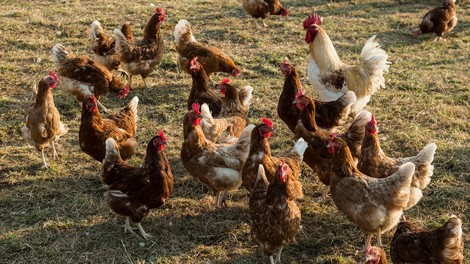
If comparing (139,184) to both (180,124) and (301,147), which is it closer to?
(301,147)

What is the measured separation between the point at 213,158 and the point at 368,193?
183cm

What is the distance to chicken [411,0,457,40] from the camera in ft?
37.6

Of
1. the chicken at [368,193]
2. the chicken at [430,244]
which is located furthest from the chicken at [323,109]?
the chicken at [430,244]

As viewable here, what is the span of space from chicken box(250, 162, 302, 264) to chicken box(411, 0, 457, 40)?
7854 mm

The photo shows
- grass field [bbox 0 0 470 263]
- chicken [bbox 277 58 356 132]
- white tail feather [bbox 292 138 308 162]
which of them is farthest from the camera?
chicken [bbox 277 58 356 132]

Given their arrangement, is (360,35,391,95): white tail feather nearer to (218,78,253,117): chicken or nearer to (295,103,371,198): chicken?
(295,103,371,198): chicken

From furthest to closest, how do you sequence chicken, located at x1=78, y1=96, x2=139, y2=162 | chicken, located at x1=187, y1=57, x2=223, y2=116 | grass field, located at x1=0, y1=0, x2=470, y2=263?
chicken, located at x1=187, y1=57, x2=223, y2=116, chicken, located at x1=78, y1=96, x2=139, y2=162, grass field, located at x1=0, y1=0, x2=470, y2=263

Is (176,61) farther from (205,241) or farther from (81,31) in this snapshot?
(205,241)

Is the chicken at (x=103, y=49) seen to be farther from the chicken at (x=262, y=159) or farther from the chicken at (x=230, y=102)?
the chicken at (x=262, y=159)

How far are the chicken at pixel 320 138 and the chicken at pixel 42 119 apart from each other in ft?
10.5

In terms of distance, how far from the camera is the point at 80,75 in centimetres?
797

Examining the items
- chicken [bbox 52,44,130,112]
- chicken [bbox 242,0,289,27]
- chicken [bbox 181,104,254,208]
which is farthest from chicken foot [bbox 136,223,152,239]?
chicken [bbox 242,0,289,27]

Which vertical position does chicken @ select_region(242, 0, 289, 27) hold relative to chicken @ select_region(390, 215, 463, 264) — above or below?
above

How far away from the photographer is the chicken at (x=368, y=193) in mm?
5000
